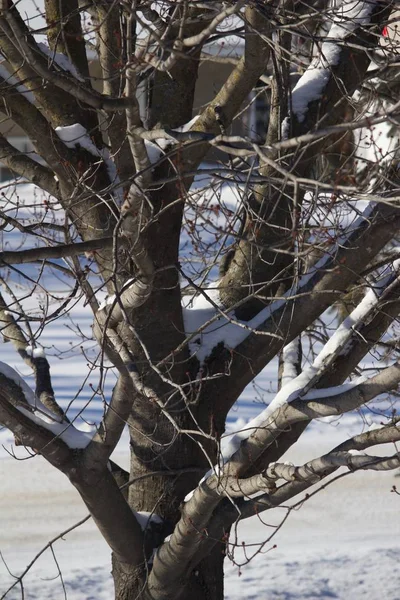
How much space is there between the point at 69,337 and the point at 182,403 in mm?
7022

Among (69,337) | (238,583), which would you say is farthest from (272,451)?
(69,337)

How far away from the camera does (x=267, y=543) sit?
22.1ft

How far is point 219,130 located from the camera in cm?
373

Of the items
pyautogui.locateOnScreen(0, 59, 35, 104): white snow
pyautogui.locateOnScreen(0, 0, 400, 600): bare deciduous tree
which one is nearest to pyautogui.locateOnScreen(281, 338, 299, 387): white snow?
pyautogui.locateOnScreen(0, 0, 400, 600): bare deciduous tree

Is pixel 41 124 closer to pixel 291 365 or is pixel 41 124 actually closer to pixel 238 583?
pixel 291 365

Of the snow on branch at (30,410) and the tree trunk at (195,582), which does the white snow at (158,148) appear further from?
the tree trunk at (195,582)

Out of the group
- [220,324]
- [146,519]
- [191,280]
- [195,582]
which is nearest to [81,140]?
[191,280]

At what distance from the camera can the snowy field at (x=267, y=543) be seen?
6.09 metres

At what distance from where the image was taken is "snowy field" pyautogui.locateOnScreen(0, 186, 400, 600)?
6.09m

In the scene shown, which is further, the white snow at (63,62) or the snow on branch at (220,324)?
the snow on branch at (220,324)

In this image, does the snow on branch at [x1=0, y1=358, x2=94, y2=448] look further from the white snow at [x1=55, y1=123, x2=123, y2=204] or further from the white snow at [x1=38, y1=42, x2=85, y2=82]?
the white snow at [x1=38, y1=42, x2=85, y2=82]

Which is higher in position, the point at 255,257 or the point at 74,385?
the point at 74,385

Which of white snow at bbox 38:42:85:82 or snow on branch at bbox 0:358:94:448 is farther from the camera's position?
snow on branch at bbox 0:358:94:448

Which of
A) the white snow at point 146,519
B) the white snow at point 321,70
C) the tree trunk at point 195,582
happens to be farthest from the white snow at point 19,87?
the tree trunk at point 195,582
